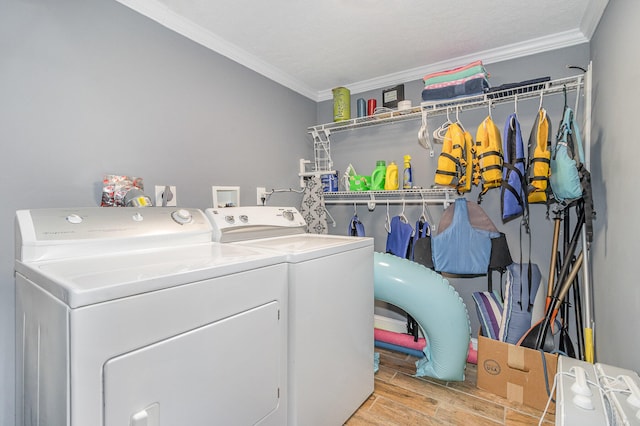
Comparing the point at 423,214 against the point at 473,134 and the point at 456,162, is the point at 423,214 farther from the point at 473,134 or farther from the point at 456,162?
the point at 473,134

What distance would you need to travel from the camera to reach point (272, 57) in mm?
2432

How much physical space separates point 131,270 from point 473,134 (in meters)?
2.50

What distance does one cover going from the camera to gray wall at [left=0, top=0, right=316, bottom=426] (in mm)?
1340

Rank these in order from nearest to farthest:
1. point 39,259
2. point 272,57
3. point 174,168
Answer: point 39,259 < point 174,168 < point 272,57

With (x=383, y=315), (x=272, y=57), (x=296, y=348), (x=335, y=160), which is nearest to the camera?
(x=296, y=348)

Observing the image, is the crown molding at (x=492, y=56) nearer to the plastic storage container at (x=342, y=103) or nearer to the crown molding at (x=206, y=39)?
the plastic storage container at (x=342, y=103)

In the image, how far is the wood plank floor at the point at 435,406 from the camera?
5.50 ft

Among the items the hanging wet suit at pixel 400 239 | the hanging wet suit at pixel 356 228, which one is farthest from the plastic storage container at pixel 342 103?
the hanging wet suit at pixel 400 239

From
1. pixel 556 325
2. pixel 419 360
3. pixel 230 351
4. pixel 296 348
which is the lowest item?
pixel 419 360

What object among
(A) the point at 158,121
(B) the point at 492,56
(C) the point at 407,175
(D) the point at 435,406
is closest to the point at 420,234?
(C) the point at 407,175

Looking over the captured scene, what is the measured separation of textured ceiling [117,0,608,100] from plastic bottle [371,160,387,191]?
0.84 metres

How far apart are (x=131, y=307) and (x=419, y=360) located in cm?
207

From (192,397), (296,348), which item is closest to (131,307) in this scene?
(192,397)

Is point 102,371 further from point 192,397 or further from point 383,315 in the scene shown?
point 383,315
